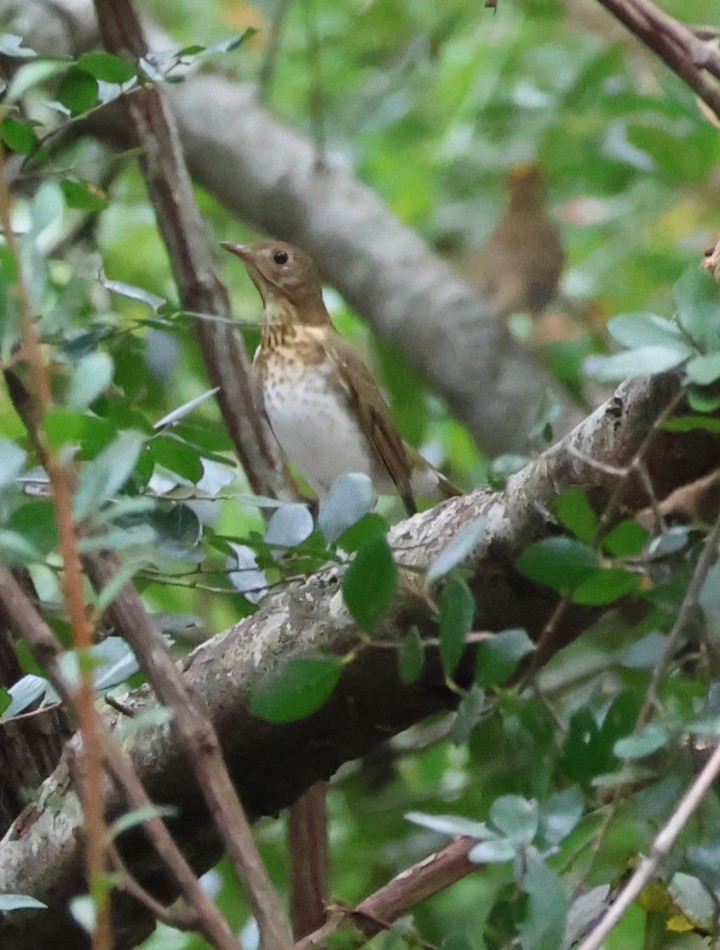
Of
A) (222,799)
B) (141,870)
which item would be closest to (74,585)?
(222,799)

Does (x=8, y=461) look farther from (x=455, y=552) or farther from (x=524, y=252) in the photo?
(x=524, y=252)

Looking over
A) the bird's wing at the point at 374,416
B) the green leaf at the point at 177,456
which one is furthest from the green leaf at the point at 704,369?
the bird's wing at the point at 374,416

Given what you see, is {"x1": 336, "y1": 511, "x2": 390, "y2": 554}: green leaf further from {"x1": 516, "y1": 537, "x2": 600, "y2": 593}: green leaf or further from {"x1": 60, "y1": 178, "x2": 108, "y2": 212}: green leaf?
{"x1": 60, "y1": 178, "x2": 108, "y2": 212}: green leaf

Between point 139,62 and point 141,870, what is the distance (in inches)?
23.3

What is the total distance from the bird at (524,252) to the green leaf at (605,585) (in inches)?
55.5

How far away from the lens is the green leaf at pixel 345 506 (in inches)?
31.4

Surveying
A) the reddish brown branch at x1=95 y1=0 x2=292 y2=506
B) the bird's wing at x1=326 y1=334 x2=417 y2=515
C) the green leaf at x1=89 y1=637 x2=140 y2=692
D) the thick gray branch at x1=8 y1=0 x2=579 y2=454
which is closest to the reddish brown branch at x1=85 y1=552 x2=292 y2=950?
the green leaf at x1=89 y1=637 x2=140 y2=692

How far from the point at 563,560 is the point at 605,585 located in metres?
0.03

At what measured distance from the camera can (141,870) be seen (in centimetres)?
100

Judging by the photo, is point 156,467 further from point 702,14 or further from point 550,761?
Result: point 702,14

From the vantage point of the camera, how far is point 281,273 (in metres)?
2.10

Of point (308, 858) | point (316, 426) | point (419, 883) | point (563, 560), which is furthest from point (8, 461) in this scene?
point (316, 426)

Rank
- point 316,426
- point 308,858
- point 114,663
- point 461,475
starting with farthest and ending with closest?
point 461,475
point 316,426
point 308,858
point 114,663

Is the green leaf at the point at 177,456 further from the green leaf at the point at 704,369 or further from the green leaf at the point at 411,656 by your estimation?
the green leaf at the point at 704,369
